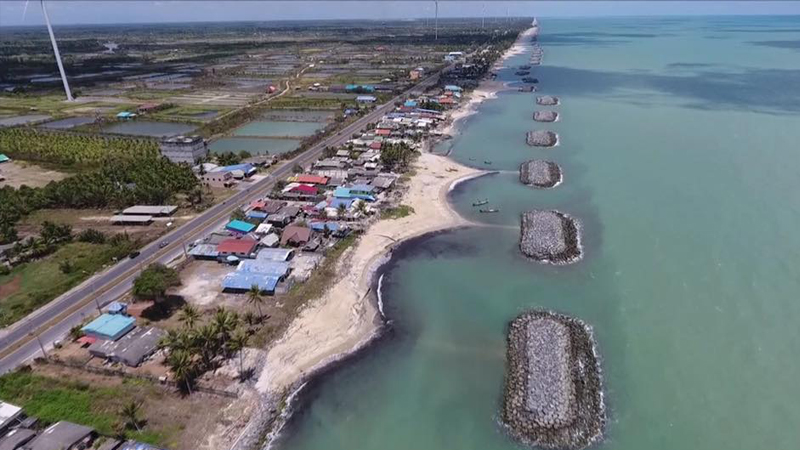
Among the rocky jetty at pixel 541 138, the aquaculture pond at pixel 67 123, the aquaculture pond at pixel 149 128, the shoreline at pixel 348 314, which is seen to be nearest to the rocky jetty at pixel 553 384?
the shoreline at pixel 348 314

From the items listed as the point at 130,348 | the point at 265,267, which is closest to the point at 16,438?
the point at 130,348

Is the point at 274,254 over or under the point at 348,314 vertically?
over

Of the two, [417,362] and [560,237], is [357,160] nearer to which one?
[560,237]

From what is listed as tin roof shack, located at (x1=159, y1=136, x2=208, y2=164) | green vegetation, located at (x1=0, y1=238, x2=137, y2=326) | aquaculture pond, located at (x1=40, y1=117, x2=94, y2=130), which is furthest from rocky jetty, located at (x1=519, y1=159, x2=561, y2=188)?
aquaculture pond, located at (x1=40, y1=117, x2=94, y2=130)

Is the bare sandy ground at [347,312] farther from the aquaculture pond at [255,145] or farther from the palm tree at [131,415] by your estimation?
the aquaculture pond at [255,145]

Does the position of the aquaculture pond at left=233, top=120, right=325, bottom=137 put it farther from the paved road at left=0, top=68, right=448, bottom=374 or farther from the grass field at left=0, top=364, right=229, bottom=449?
the grass field at left=0, top=364, right=229, bottom=449

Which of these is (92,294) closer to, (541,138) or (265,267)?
(265,267)
